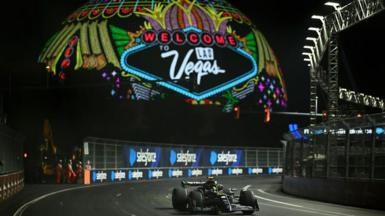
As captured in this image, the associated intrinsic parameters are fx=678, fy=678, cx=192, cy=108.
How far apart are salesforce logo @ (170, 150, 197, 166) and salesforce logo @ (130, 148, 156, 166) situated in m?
3.21

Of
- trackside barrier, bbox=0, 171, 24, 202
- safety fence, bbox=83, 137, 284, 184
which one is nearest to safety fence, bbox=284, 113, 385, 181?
trackside barrier, bbox=0, 171, 24, 202

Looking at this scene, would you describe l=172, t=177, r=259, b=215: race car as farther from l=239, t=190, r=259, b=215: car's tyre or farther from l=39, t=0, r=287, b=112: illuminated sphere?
l=39, t=0, r=287, b=112: illuminated sphere

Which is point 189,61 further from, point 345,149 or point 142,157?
point 345,149

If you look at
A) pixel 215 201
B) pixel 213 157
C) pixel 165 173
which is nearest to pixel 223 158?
pixel 213 157

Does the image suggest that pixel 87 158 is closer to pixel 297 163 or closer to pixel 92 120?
pixel 92 120

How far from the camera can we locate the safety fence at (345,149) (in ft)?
79.4

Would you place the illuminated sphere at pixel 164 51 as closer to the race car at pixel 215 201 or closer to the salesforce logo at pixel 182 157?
the salesforce logo at pixel 182 157

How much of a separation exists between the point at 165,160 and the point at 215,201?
131ft

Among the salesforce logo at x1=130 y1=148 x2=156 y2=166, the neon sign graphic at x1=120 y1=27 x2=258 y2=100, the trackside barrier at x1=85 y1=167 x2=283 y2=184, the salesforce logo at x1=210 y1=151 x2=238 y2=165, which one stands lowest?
the trackside barrier at x1=85 y1=167 x2=283 y2=184

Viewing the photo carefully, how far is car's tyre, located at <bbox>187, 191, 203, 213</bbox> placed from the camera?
21047 millimetres

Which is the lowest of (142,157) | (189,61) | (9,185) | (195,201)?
(9,185)

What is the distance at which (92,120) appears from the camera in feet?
212

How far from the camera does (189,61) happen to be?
8306cm

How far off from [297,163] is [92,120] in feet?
112
